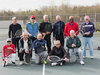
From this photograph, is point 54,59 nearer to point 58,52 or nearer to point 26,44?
point 58,52

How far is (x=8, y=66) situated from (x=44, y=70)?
1.44m

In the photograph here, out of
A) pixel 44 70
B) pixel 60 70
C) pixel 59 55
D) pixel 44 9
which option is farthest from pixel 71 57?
pixel 44 9

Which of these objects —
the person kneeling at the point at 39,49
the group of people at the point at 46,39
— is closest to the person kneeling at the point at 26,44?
the group of people at the point at 46,39

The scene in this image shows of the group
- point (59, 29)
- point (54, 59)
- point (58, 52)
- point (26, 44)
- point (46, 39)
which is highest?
point (59, 29)

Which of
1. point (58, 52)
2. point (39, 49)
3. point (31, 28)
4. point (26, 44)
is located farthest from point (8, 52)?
point (58, 52)

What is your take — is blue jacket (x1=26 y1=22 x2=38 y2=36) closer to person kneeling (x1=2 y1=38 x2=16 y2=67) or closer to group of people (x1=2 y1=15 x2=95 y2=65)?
group of people (x1=2 y1=15 x2=95 y2=65)

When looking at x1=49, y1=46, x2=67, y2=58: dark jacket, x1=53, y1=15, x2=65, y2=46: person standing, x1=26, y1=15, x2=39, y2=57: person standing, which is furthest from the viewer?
x1=53, y1=15, x2=65, y2=46: person standing

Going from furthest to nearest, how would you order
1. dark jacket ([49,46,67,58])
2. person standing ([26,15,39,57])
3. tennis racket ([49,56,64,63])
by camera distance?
person standing ([26,15,39,57]) < dark jacket ([49,46,67,58]) < tennis racket ([49,56,64,63])

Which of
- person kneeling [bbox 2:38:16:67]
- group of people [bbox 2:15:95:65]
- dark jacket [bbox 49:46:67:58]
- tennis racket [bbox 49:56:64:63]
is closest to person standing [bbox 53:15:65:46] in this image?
group of people [bbox 2:15:95:65]

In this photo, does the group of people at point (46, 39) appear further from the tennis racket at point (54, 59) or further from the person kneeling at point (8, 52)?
the tennis racket at point (54, 59)

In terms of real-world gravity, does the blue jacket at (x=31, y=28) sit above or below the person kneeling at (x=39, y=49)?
above

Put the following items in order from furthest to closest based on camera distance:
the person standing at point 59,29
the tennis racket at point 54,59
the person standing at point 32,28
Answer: the person standing at point 59,29
the person standing at point 32,28
the tennis racket at point 54,59

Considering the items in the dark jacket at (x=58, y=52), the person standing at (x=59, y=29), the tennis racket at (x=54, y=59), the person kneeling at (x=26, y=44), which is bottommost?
the tennis racket at (x=54, y=59)

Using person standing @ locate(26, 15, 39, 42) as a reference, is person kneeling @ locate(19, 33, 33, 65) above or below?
below
